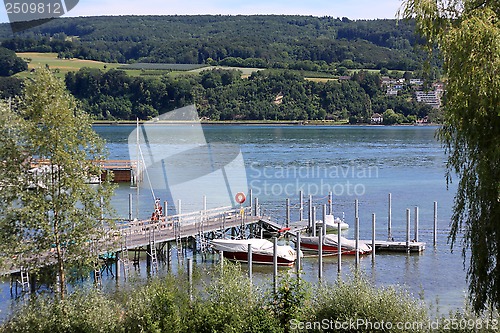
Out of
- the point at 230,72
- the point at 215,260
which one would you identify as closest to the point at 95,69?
the point at 230,72

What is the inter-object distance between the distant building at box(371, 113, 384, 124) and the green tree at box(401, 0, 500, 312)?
161 meters

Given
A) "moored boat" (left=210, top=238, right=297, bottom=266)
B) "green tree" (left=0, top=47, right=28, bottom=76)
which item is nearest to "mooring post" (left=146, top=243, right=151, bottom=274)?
"moored boat" (left=210, top=238, right=297, bottom=266)

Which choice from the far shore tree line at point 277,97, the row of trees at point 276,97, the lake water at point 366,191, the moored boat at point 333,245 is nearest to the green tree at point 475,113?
the lake water at point 366,191

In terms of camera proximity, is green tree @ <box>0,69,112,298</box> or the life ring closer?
green tree @ <box>0,69,112,298</box>

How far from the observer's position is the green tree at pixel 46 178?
17.5 meters

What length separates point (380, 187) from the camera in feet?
205

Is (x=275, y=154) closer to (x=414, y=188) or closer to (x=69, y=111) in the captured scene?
(x=414, y=188)

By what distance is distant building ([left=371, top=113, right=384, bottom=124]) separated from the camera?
17375cm

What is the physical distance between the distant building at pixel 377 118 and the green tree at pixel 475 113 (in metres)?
161

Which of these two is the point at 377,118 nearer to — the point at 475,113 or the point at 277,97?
the point at 277,97

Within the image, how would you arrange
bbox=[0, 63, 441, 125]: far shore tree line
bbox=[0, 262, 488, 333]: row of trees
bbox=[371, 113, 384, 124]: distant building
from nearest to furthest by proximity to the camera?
bbox=[0, 262, 488, 333]: row of trees < bbox=[0, 63, 441, 125]: far shore tree line < bbox=[371, 113, 384, 124]: distant building

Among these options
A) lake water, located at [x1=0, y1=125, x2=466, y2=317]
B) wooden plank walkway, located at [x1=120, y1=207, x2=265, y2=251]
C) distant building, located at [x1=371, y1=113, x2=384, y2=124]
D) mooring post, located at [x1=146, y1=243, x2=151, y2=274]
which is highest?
wooden plank walkway, located at [x1=120, y1=207, x2=265, y2=251]

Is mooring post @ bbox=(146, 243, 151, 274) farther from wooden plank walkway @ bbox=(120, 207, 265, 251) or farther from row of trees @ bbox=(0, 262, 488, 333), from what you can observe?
row of trees @ bbox=(0, 262, 488, 333)

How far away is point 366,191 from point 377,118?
11736 centimetres
